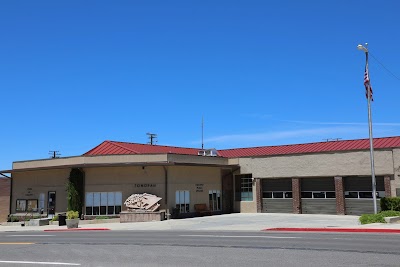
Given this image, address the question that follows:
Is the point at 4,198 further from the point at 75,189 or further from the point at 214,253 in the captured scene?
the point at 214,253

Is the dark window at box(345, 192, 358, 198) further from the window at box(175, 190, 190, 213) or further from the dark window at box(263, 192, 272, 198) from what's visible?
the window at box(175, 190, 190, 213)

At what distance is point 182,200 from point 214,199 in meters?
4.36

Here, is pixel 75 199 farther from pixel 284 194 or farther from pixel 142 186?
pixel 284 194

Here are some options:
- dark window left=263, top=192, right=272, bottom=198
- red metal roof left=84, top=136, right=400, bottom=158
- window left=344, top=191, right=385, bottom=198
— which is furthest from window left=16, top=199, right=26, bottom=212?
window left=344, top=191, right=385, bottom=198

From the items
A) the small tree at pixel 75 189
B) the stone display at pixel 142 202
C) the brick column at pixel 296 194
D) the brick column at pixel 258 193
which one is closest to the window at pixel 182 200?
the stone display at pixel 142 202

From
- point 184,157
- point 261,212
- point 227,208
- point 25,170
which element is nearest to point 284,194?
point 261,212

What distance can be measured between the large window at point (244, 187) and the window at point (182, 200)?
628 centimetres

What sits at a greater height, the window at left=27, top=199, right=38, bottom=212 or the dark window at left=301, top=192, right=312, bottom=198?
the dark window at left=301, top=192, right=312, bottom=198

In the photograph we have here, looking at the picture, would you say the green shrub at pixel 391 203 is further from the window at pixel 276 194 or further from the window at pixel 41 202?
the window at pixel 41 202

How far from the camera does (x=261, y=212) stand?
39.8m

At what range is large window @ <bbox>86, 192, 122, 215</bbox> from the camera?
35688 mm

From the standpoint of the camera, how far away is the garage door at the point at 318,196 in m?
36.7

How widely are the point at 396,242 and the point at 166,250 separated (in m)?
7.80

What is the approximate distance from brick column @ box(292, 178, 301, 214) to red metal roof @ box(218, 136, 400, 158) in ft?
8.24
